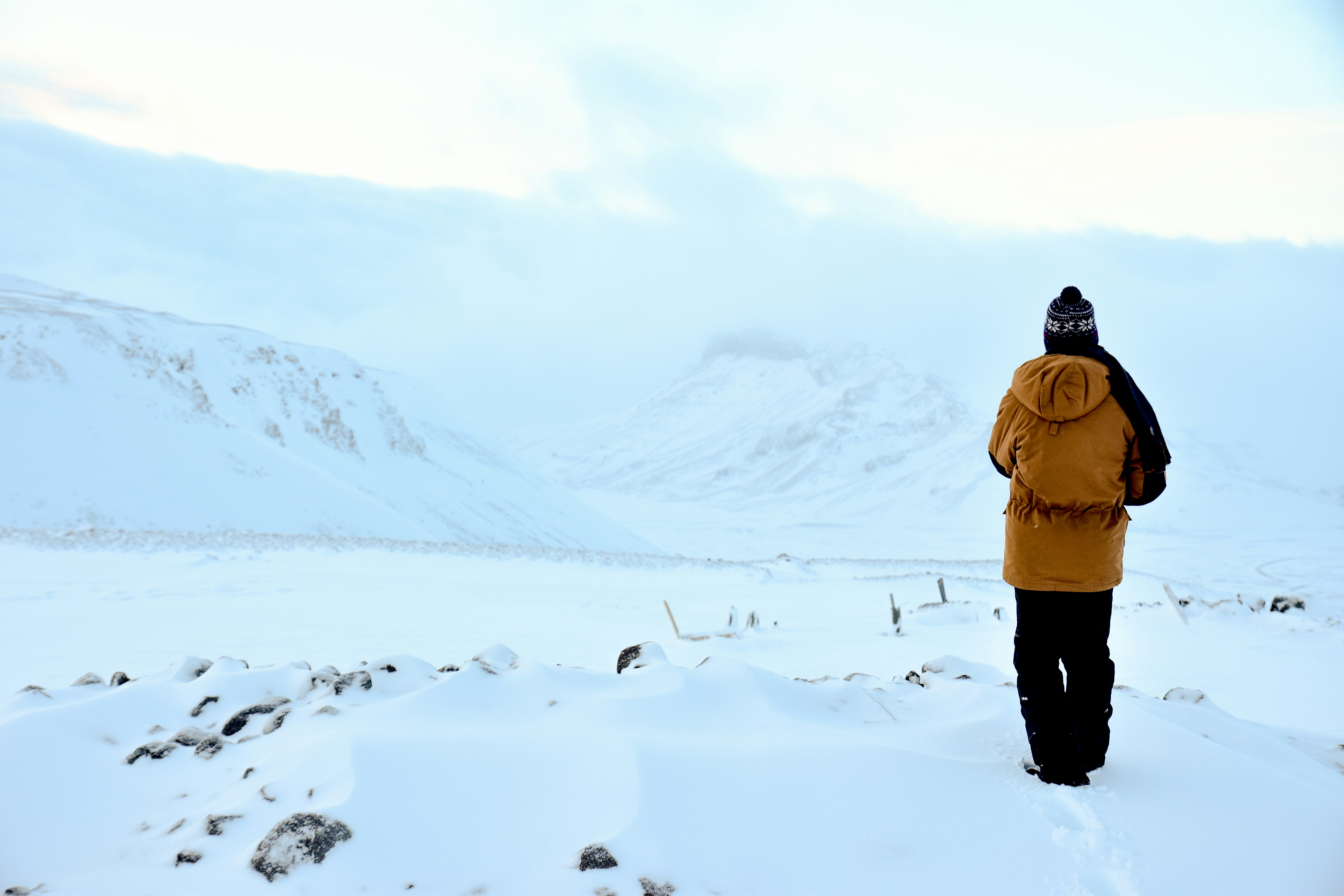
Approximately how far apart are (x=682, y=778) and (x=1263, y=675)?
17.8 feet

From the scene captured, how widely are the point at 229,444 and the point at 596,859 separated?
2323 centimetres

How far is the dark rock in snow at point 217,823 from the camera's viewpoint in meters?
2.31

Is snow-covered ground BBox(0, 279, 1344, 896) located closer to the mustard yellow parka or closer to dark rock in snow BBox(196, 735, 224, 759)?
dark rock in snow BBox(196, 735, 224, 759)

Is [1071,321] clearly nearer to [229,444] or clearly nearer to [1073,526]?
[1073,526]

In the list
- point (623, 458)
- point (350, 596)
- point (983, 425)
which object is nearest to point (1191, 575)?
point (350, 596)

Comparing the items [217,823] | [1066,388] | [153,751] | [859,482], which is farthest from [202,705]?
[859,482]

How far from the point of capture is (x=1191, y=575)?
30.4 m

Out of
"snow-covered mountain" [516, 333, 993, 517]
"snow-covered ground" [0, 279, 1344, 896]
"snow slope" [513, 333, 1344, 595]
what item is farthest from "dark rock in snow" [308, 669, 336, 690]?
"snow-covered mountain" [516, 333, 993, 517]

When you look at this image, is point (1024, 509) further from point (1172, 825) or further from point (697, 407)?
point (697, 407)

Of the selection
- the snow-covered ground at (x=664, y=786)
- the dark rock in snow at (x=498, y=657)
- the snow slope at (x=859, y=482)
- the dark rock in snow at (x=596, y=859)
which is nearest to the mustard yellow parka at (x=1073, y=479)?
the snow-covered ground at (x=664, y=786)

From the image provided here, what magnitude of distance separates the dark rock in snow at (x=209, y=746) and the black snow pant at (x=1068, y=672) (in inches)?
121

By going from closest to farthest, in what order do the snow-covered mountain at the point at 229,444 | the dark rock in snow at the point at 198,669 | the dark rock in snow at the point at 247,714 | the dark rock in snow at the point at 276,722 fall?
the dark rock in snow at the point at 276,722, the dark rock in snow at the point at 247,714, the dark rock in snow at the point at 198,669, the snow-covered mountain at the point at 229,444

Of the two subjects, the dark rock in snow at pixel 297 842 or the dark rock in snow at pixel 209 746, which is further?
the dark rock in snow at pixel 209 746

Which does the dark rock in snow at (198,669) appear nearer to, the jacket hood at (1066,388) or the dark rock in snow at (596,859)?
the dark rock in snow at (596,859)
